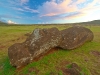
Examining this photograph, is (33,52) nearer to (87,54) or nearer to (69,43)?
(69,43)

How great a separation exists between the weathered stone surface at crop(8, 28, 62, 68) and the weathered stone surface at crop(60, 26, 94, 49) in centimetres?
109

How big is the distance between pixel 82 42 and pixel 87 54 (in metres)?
2.14

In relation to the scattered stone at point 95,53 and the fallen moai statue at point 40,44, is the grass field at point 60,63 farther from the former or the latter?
the fallen moai statue at point 40,44

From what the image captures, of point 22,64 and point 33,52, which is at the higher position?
point 33,52

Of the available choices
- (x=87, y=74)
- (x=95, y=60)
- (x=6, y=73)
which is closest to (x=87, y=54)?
(x=95, y=60)

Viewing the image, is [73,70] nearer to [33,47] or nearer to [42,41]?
[42,41]

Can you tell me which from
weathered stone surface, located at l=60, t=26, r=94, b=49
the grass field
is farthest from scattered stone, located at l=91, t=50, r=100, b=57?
weathered stone surface, located at l=60, t=26, r=94, b=49

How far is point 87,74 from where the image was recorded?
9.06m

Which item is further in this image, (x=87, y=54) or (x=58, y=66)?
(x=87, y=54)

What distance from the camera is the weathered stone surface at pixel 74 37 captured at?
42.0 ft

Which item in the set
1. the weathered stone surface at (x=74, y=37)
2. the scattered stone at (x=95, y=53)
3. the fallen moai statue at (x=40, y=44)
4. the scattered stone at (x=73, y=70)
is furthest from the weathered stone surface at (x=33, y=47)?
the scattered stone at (x=95, y=53)

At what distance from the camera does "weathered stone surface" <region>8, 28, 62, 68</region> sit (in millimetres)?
9938

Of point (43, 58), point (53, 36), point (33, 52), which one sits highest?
point (53, 36)

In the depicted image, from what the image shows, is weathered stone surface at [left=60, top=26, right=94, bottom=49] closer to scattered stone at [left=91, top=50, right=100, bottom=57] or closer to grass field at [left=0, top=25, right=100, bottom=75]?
grass field at [left=0, top=25, right=100, bottom=75]
